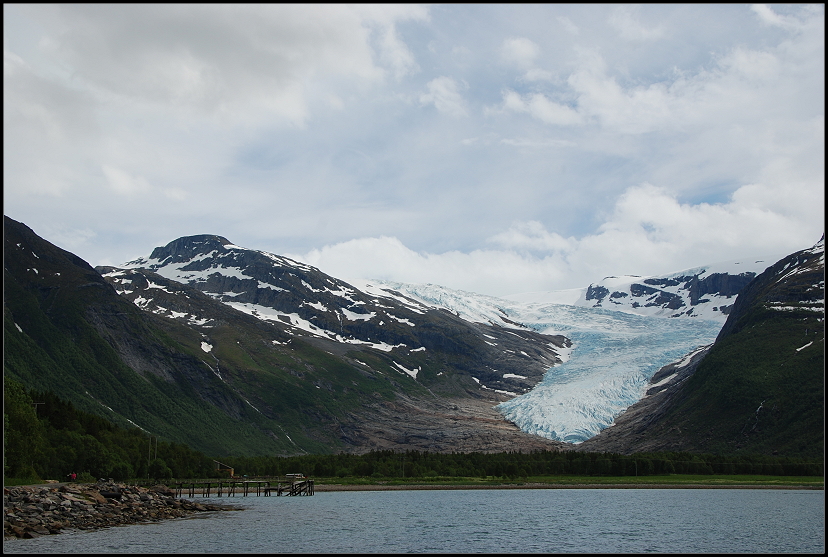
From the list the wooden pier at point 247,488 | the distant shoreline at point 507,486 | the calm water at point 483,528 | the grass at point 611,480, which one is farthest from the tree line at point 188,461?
the calm water at point 483,528

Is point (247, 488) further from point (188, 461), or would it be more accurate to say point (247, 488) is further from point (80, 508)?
point (80, 508)

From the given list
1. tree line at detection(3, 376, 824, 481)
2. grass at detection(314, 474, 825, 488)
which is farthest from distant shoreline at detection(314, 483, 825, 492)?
tree line at detection(3, 376, 824, 481)

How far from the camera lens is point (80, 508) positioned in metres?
77.2

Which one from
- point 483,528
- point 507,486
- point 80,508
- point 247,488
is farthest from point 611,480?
point 80,508

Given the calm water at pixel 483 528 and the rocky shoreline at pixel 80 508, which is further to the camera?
the rocky shoreline at pixel 80 508

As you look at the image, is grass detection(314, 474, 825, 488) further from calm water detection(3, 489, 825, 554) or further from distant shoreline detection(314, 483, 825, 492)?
calm water detection(3, 489, 825, 554)

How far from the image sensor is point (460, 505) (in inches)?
4417

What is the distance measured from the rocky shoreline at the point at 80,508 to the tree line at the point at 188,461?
54.0 feet

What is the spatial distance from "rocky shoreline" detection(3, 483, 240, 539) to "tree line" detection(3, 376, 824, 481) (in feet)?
54.0

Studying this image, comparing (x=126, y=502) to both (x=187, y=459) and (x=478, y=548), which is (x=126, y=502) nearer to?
(x=478, y=548)

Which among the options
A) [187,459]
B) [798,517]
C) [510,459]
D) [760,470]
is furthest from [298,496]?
[760,470]

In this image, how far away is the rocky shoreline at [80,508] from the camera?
66750mm

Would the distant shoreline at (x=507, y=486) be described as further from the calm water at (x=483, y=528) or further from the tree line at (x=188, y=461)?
the calm water at (x=483, y=528)

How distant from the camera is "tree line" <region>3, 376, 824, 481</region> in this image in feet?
347
